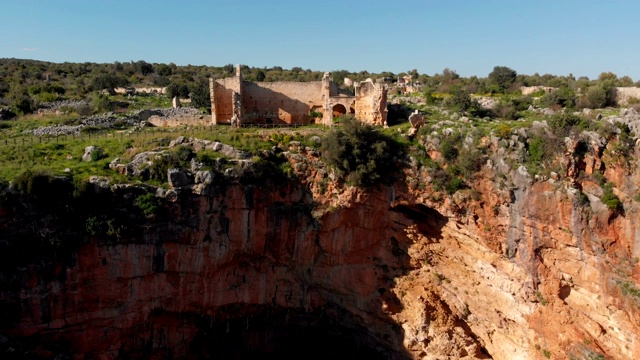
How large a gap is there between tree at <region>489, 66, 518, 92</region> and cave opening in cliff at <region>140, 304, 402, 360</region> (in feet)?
72.0

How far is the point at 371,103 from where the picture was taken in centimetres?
2242

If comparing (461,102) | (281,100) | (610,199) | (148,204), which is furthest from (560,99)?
(148,204)

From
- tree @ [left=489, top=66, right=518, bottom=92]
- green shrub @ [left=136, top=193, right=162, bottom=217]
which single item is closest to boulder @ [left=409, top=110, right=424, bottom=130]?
Answer: green shrub @ [left=136, top=193, right=162, bottom=217]

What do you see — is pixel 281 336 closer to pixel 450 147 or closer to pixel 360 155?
pixel 360 155

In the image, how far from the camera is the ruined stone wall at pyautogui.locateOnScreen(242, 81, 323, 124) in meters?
24.8

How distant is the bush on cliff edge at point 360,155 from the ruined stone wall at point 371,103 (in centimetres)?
337

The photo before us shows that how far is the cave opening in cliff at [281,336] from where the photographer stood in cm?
1927

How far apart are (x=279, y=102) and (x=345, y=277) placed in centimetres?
1051

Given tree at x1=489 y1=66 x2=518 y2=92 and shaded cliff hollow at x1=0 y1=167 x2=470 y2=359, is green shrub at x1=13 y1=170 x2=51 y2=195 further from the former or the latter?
tree at x1=489 y1=66 x2=518 y2=92

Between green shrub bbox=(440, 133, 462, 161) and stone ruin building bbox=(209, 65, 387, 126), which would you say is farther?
stone ruin building bbox=(209, 65, 387, 126)

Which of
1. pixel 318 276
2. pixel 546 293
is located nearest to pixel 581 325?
pixel 546 293

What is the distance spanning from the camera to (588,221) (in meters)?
15.3

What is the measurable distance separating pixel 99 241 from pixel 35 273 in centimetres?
205

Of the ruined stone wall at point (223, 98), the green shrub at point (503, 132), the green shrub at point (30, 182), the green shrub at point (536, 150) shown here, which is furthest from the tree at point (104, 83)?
the green shrub at point (536, 150)
